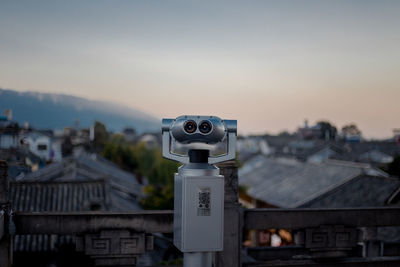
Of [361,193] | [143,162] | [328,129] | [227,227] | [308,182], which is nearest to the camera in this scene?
[227,227]

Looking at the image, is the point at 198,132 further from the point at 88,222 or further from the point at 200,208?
the point at 88,222

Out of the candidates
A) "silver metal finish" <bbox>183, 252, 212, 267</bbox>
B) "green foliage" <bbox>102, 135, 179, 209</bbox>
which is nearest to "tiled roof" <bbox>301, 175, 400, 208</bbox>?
"green foliage" <bbox>102, 135, 179, 209</bbox>

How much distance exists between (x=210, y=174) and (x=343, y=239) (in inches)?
97.9

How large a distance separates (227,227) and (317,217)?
120 centimetres

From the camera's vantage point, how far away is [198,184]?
3.35m

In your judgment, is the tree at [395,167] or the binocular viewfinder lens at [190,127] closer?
the binocular viewfinder lens at [190,127]

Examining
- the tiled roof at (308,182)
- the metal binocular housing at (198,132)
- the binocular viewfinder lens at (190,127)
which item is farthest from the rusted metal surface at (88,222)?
the tiled roof at (308,182)

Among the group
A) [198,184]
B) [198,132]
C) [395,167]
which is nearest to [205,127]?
[198,132]

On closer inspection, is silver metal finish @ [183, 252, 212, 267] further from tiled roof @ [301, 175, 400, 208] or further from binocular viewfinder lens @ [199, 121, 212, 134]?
tiled roof @ [301, 175, 400, 208]

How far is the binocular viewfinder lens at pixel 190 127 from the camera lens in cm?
332

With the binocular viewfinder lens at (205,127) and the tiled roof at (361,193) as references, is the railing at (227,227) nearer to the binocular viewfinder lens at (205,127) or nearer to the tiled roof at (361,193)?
the binocular viewfinder lens at (205,127)

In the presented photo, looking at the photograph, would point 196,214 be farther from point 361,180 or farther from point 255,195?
point 255,195

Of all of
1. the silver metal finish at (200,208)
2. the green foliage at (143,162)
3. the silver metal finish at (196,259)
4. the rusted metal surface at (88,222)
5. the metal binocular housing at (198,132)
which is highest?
the metal binocular housing at (198,132)

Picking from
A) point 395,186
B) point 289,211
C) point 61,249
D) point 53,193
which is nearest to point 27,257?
point 61,249
